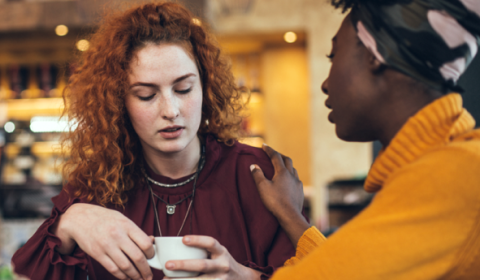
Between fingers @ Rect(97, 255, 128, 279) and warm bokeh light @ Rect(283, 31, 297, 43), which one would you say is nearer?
Answer: fingers @ Rect(97, 255, 128, 279)

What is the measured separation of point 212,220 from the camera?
106 cm

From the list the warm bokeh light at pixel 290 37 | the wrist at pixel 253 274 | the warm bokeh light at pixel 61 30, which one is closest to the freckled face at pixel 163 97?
the wrist at pixel 253 274

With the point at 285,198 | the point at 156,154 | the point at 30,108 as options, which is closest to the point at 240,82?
the point at 30,108

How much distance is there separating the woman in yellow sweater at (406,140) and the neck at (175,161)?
44cm

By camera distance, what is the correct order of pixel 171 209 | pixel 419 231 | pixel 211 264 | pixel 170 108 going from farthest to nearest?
pixel 171 209 → pixel 170 108 → pixel 211 264 → pixel 419 231

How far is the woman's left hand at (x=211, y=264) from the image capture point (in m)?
0.64

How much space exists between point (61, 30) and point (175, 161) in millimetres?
3325

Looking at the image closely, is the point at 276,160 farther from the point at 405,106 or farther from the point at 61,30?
the point at 61,30

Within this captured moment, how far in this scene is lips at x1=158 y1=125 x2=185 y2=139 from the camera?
984 mm

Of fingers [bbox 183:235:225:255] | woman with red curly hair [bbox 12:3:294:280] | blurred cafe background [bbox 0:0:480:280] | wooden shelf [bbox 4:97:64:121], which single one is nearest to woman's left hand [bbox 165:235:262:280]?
fingers [bbox 183:235:225:255]

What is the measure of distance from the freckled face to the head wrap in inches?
21.3

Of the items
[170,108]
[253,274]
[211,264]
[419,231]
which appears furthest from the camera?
[170,108]

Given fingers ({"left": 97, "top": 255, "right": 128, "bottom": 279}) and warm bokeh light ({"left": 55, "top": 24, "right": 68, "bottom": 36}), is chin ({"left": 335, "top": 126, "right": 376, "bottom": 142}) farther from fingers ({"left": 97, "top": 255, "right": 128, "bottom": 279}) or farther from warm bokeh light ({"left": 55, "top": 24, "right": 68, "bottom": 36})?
warm bokeh light ({"left": 55, "top": 24, "right": 68, "bottom": 36})

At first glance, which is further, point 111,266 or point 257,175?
point 257,175
